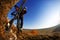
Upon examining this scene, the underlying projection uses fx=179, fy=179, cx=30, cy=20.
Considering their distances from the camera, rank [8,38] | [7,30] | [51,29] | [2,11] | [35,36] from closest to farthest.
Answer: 1. [8,38]
2. [7,30]
3. [2,11]
4. [35,36]
5. [51,29]

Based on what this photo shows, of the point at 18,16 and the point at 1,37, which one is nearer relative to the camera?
the point at 1,37

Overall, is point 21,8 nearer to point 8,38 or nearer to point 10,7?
point 10,7

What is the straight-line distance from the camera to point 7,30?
35.0 ft

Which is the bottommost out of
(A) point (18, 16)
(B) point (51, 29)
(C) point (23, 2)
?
(B) point (51, 29)

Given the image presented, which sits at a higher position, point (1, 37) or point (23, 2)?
point (23, 2)

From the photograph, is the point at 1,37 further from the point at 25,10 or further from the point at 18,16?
the point at 25,10

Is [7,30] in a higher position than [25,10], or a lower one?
lower

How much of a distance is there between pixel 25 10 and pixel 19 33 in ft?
5.48

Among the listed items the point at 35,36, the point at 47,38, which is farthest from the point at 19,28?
the point at 47,38

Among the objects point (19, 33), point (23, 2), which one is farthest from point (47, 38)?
point (23, 2)

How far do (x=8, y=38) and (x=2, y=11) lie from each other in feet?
7.51

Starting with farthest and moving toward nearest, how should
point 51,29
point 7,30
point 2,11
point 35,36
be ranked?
point 51,29
point 35,36
point 2,11
point 7,30

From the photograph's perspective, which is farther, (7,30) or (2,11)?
(2,11)

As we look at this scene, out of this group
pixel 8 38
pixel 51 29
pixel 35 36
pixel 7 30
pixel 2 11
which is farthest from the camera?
pixel 51 29
